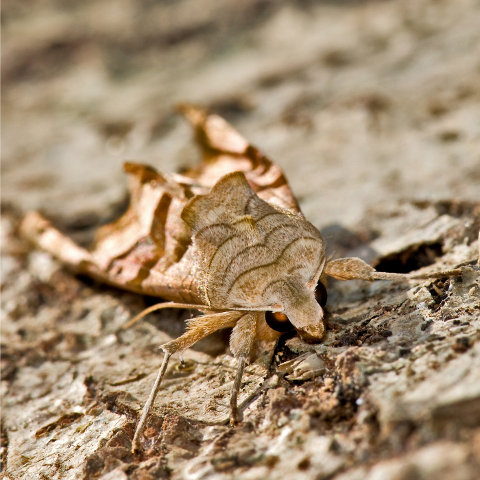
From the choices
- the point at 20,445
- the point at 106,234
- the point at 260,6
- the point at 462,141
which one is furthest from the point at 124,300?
the point at 260,6

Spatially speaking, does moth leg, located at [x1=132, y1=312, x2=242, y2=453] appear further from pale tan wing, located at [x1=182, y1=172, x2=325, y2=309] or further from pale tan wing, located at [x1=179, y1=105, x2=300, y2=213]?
pale tan wing, located at [x1=179, y1=105, x2=300, y2=213]

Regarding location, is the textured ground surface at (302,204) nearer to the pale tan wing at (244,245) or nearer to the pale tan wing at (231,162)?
the pale tan wing at (244,245)

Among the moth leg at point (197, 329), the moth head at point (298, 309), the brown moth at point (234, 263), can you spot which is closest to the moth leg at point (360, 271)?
the brown moth at point (234, 263)

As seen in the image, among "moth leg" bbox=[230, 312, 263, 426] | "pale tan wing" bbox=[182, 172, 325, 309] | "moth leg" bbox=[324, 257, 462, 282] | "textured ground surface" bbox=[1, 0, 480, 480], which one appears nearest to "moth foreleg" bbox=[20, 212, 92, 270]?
"textured ground surface" bbox=[1, 0, 480, 480]

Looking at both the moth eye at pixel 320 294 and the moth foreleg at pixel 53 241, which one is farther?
the moth foreleg at pixel 53 241

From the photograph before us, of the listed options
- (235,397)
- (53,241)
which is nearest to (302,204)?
(53,241)

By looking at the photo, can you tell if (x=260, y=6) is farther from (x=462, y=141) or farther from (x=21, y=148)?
(x=462, y=141)

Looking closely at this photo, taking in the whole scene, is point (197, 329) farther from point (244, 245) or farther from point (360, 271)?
point (360, 271)
